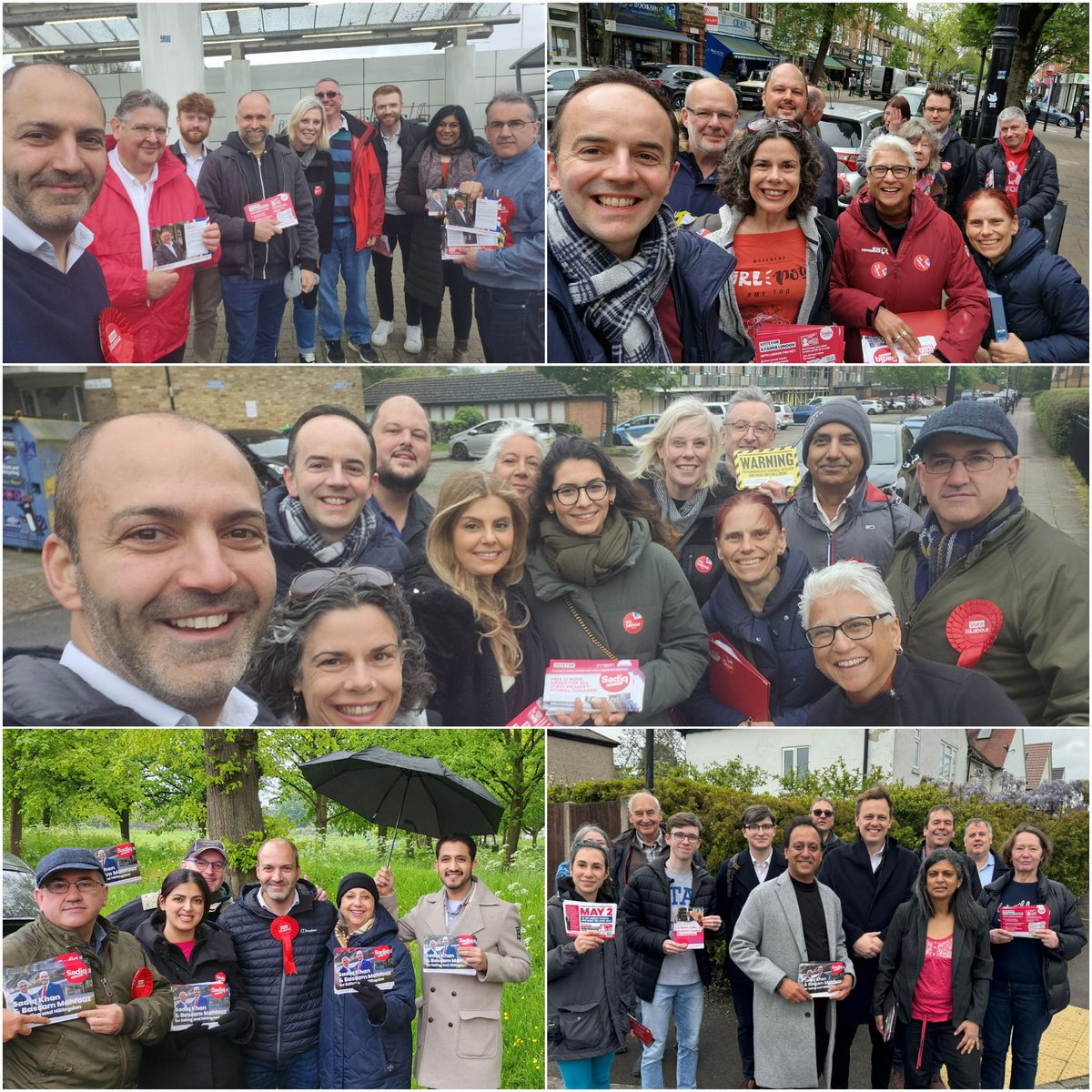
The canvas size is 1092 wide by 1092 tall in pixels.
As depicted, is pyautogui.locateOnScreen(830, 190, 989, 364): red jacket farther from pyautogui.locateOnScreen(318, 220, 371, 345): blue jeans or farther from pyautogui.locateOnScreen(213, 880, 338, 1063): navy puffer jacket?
pyautogui.locateOnScreen(213, 880, 338, 1063): navy puffer jacket

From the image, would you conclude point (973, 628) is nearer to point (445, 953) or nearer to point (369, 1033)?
point (445, 953)

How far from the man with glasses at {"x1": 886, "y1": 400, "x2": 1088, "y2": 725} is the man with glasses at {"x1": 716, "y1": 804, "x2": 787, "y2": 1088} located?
949 millimetres

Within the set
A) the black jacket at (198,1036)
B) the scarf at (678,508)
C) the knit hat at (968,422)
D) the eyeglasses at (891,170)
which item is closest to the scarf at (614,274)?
the scarf at (678,508)

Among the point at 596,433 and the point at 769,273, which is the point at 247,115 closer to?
the point at 596,433

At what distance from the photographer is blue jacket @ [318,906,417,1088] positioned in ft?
13.9

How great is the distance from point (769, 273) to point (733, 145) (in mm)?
499

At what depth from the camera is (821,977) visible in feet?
14.4

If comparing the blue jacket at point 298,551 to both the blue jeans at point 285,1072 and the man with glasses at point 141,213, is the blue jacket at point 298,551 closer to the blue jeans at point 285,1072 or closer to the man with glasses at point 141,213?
the man with glasses at point 141,213

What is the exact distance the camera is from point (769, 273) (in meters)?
4.20

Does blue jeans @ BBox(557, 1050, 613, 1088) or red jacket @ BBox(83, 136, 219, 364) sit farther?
blue jeans @ BBox(557, 1050, 613, 1088)

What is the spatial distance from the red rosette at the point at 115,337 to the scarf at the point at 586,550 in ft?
5.79

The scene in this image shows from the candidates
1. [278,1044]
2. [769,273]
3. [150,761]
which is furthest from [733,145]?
[278,1044]

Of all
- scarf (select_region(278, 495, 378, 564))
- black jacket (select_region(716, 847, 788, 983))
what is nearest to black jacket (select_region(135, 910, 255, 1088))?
scarf (select_region(278, 495, 378, 564))

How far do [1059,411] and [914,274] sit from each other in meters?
0.82
